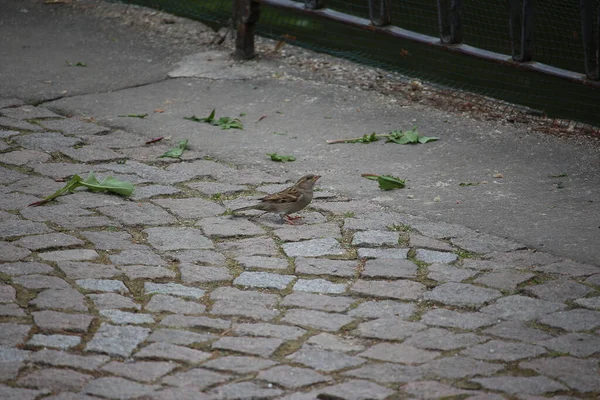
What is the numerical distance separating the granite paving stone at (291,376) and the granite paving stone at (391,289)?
3.00 feet

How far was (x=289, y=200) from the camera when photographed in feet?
18.4

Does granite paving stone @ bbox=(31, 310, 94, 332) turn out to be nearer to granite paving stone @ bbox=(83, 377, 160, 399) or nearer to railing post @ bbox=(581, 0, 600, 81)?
granite paving stone @ bbox=(83, 377, 160, 399)

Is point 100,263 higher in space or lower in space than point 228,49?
lower

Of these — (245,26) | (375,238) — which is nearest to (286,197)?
(375,238)

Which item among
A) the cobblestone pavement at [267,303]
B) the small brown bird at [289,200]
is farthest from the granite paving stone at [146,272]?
the small brown bird at [289,200]

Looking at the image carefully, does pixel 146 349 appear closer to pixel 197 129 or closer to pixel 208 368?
pixel 208 368

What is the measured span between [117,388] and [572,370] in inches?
78.1

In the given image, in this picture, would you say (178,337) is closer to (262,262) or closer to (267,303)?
(267,303)

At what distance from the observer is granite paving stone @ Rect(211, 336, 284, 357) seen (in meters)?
4.04

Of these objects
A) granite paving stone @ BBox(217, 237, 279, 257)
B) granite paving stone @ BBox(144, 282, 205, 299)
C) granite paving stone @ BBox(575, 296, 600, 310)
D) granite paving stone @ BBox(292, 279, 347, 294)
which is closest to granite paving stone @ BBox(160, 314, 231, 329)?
granite paving stone @ BBox(144, 282, 205, 299)

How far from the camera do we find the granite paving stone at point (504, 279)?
4773 millimetres

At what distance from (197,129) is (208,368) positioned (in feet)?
12.8

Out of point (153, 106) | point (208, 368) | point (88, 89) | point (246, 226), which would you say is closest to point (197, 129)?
point (153, 106)

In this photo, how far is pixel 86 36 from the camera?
33.6 feet
